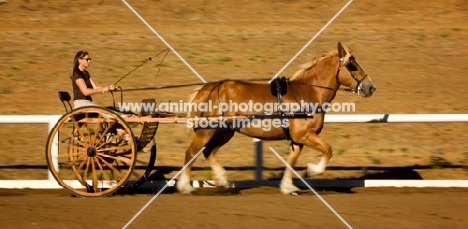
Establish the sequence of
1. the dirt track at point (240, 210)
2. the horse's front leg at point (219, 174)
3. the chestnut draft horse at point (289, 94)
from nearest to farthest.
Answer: the dirt track at point (240, 210) < the chestnut draft horse at point (289, 94) < the horse's front leg at point (219, 174)

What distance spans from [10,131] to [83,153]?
571cm

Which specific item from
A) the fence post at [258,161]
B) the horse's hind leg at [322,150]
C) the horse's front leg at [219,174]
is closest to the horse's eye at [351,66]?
the horse's hind leg at [322,150]

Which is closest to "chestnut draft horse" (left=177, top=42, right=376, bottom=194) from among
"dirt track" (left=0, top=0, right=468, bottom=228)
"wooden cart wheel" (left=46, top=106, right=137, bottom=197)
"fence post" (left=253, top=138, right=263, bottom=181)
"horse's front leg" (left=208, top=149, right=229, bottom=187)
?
"horse's front leg" (left=208, top=149, right=229, bottom=187)

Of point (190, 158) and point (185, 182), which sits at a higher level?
point (190, 158)

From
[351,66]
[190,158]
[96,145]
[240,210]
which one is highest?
[351,66]

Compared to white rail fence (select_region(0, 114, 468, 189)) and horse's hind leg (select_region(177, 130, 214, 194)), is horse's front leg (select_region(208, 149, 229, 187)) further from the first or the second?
white rail fence (select_region(0, 114, 468, 189))

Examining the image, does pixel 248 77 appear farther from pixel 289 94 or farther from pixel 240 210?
pixel 240 210

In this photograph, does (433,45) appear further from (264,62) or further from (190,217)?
(190,217)

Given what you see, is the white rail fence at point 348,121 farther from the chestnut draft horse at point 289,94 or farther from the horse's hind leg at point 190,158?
the horse's hind leg at point 190,158

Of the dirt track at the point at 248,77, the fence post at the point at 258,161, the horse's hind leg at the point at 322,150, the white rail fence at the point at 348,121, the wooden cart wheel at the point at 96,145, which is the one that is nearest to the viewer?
the dirt track at the point at 248,77

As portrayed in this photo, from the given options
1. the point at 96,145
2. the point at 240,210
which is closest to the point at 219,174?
the point at 96,145

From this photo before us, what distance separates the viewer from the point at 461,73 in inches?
776

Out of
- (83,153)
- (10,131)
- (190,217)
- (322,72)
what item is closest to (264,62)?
(10,131)

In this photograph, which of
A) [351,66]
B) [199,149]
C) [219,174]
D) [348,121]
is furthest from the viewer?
[348,121]
